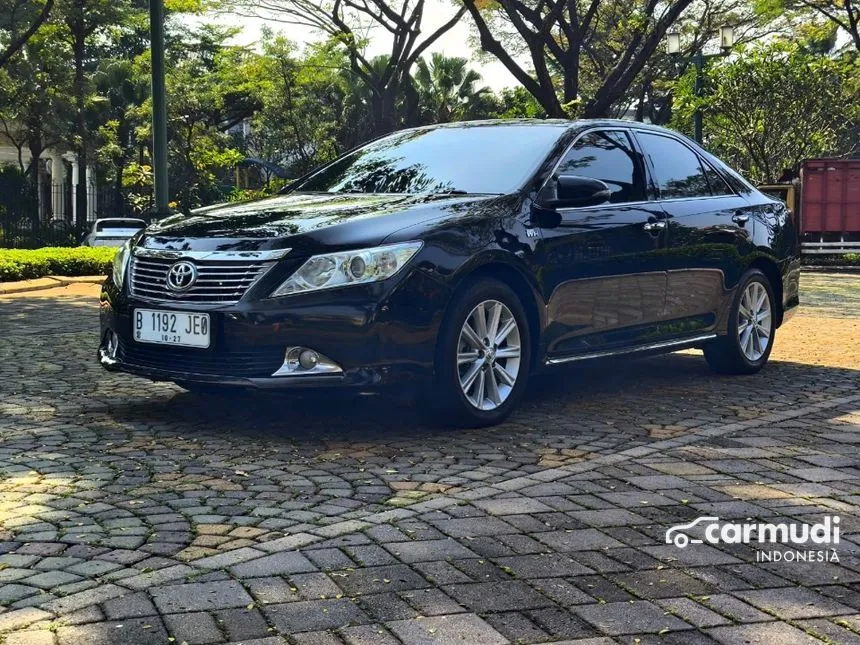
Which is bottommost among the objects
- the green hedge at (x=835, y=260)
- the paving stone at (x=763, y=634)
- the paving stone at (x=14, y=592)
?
the paving stone at (x=763, y=634)

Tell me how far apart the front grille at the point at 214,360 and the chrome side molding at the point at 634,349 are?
1.60 m

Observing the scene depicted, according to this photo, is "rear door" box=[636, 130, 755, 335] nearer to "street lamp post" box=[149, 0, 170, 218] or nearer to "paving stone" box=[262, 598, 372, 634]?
"paving stone" box=[262, 598, 372, 634]

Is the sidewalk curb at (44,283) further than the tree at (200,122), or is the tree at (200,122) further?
the tree at (200,122)

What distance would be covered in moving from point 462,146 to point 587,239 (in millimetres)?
950

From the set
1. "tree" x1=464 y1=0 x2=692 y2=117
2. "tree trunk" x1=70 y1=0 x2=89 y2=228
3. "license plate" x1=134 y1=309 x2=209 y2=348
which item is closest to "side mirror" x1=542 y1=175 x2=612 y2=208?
"license plate" x1=134 y1=309 x2=209 y2=348

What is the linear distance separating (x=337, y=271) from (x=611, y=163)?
2265 mm

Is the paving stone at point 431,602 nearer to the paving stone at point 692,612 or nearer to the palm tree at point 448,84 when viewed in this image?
the paving stone at point 692,612

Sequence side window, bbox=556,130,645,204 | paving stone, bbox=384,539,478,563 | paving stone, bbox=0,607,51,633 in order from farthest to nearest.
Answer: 1. side window, bbox=556,130,645,204
2. paving stone, bbox=384,539,478,563
3. paving stone, bbox=0,607,51,633

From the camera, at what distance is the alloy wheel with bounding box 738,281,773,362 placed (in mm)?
8219

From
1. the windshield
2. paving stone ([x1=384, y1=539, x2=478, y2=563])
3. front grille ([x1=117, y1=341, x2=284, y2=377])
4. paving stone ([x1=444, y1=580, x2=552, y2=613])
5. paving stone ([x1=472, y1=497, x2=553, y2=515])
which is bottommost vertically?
paving stone ([x1=444, y1=580, x2=552, y2=613])

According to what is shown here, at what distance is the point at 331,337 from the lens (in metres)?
5.61

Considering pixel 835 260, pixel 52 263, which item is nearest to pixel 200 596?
pixel 52 263

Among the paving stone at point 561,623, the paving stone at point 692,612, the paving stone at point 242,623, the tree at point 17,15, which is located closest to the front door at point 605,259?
the paving stone at point 692,612

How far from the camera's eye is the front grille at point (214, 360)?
5652 mm
